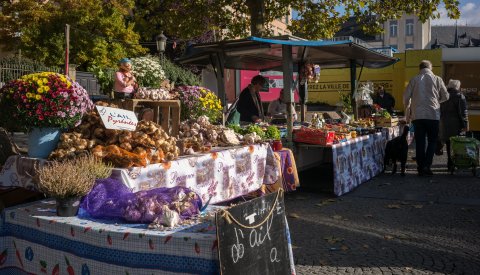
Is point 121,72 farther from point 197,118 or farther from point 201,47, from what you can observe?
point 201,47

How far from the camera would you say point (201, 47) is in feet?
27.0

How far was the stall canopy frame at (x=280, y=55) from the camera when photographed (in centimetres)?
740

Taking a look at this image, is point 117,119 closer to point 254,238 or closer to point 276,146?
point 254,238

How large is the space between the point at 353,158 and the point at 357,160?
0.27m

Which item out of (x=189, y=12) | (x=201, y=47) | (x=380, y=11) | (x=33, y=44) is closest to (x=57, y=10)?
(x=33, y=44)

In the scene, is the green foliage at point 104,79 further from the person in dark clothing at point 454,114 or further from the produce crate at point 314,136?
the person in dark clothing at point 454,114

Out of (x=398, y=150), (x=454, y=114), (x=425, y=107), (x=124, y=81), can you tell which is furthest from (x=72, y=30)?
(x=124, y=81)

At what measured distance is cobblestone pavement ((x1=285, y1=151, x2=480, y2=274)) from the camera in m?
4.38

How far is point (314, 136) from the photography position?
7.28 m

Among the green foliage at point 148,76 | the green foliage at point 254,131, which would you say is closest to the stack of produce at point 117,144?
the green foliage at point 148,76

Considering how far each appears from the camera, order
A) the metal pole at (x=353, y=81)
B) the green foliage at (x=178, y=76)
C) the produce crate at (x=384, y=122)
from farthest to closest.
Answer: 1. the green foliage at (x=178, y=76)
2. the metal pole at (x=353, y=81)
3. the produce crate at (x=384, y=122)

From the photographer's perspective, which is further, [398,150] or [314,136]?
[398,150]

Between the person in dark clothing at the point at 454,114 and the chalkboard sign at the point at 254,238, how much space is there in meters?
7.77

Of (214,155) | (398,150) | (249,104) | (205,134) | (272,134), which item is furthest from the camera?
(398,150)
